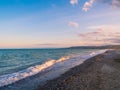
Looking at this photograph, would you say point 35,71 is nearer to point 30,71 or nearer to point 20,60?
point 30,71

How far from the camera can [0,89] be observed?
1363cm

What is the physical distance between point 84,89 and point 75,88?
637mm

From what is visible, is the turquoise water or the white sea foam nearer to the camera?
the white sea foam

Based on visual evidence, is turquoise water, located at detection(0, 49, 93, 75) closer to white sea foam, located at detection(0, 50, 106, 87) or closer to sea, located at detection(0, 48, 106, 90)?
sea, located at detection(0, 48, 106, 90)

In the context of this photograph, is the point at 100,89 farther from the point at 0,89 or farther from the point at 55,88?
the point at 0,89

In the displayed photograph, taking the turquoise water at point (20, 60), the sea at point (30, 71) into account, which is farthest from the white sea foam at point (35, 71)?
the turquoise water at point (20, 60)

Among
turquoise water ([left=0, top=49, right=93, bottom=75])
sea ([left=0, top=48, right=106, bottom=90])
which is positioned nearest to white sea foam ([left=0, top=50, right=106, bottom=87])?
sea ([left=0, top=48, right=106, bottom=90])

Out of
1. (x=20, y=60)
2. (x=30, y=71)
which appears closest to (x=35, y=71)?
(x=30, y=71)

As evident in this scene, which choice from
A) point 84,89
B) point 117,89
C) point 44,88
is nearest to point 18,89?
point 44,88

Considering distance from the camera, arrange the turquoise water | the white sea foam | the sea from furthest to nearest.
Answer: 1. the turquoise water
2. the white sea foam
3. the sea

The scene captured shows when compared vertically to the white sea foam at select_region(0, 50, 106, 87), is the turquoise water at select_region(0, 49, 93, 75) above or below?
below

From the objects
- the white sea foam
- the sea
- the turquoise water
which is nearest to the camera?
the sea

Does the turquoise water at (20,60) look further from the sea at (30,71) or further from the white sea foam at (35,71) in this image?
the white sea foam at (35,71)

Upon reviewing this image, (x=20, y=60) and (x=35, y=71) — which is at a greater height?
(x=35, y=71)
